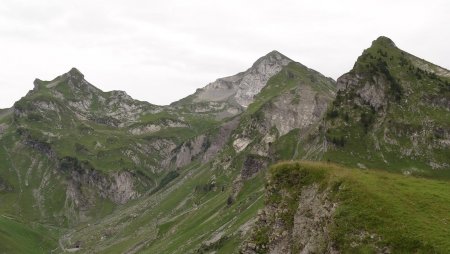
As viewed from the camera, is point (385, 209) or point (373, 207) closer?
point (385, 209)

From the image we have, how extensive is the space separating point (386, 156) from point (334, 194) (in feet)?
492

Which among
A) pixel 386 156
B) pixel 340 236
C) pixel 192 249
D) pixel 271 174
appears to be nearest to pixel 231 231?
pixel 192 249

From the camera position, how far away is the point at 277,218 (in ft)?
192

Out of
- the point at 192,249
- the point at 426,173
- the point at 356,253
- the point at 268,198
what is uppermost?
the point at 268,198

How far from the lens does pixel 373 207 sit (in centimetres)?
4956

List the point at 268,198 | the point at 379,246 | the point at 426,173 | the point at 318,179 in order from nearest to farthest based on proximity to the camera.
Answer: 1. the point at 379,246
2. the point at 318,179
3. the point at 268,198
4. the point at 426,173

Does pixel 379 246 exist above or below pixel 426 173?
above

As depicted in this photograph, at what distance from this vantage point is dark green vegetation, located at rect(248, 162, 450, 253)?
4609 cm

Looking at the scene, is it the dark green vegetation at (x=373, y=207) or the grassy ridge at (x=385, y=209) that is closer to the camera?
the grassy ridge at (x=385, y=209)

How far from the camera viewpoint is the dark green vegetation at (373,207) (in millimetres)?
46094

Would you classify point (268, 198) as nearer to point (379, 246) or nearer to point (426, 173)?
point (379, 246)

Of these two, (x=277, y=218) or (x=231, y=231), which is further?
(x=231, y=231)

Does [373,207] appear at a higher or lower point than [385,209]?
higher

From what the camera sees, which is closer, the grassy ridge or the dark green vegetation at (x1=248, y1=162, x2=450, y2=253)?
the grassy ridge
